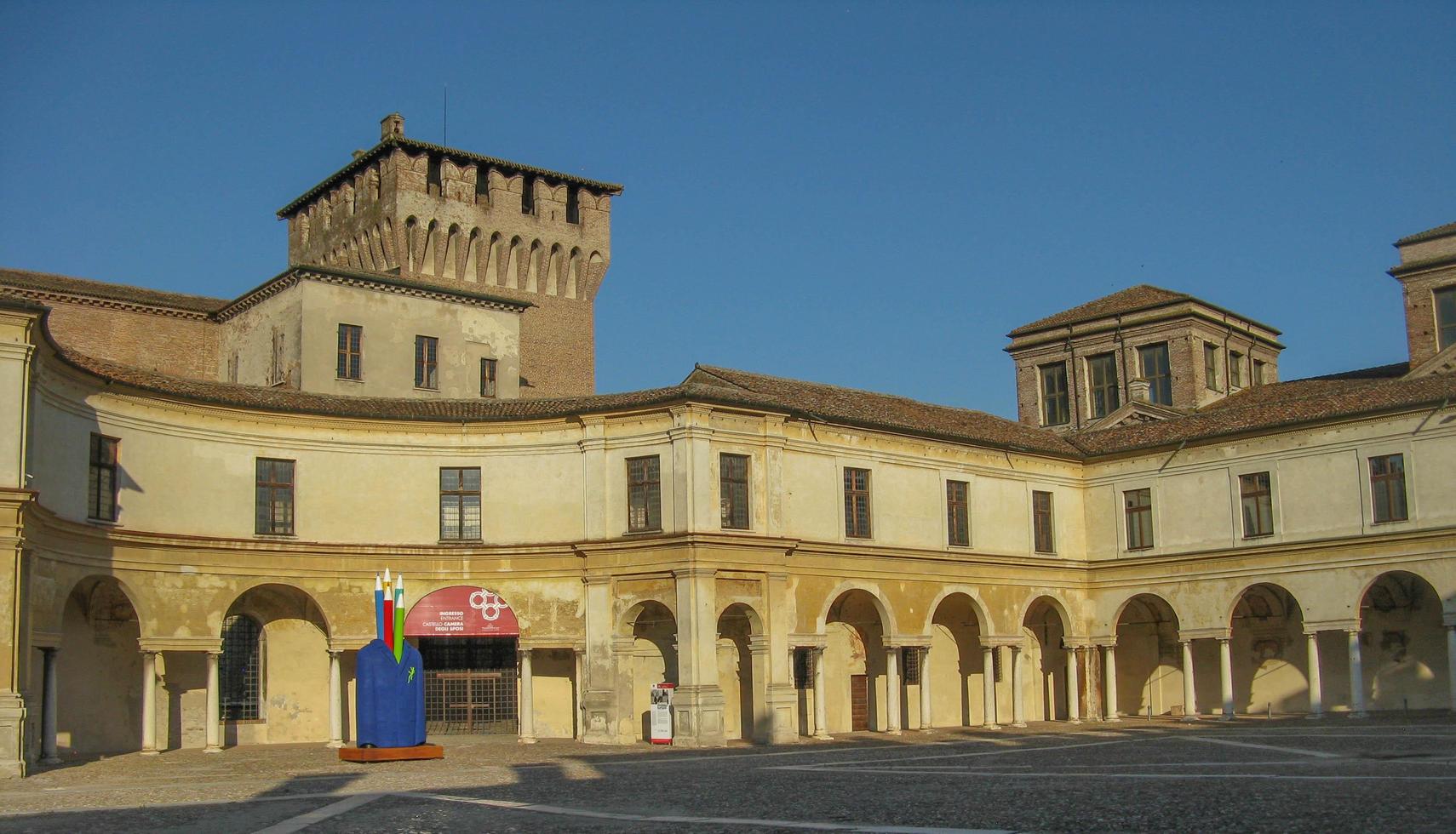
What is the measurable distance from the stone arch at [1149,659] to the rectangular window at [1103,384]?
1257 centimetres

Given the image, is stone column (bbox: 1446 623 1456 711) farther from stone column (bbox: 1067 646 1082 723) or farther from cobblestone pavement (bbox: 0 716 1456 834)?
stone column (bbox: 1067 646 1082 723)

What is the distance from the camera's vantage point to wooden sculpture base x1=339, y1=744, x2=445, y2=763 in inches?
1103

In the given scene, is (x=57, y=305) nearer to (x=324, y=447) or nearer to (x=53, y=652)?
(x=324, y=447)

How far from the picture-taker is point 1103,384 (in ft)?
192

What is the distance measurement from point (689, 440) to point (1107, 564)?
53.1ft

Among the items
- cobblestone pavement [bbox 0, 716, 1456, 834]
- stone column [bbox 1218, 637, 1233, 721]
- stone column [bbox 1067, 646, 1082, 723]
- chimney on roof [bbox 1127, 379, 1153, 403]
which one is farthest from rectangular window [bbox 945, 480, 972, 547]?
chimney on roof [bbox 1127, 379, 1153, 403]

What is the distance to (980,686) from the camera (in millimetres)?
44500

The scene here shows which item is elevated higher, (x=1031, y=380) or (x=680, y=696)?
(x=1031, y=380)

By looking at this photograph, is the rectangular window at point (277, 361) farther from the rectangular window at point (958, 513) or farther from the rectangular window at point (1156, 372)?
the rectangular window at point (1156, 372)

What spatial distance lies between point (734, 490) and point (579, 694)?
6445 mm

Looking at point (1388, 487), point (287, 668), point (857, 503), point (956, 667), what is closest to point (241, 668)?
point (287, 668)

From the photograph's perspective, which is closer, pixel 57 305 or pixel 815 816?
pixel 815 816

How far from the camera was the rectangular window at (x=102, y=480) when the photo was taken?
3175 centimetres

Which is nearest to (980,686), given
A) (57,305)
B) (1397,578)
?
(1397,578)
